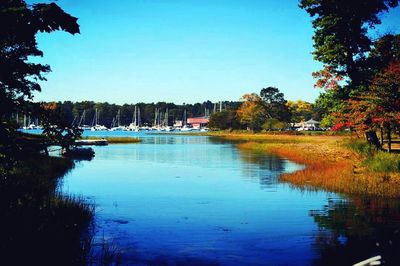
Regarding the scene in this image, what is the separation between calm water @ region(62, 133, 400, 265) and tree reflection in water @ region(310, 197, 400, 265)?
0.11 ft

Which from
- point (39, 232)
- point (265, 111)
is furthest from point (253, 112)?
point (39, 232)

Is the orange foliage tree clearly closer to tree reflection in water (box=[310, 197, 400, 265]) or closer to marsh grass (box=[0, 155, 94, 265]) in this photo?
tree reflection in water (box=[310, 197, 400, 265])

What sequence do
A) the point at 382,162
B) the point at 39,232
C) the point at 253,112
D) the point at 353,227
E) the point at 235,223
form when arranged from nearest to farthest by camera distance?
the point at 39,232, the point at 353,227, the point at 235,223, the point at 382,162, the point at 253,112

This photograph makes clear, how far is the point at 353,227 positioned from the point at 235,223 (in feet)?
17.8

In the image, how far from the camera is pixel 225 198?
1080 inches

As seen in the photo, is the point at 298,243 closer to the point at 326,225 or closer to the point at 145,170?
the point at 326,225

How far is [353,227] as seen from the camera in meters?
18.1

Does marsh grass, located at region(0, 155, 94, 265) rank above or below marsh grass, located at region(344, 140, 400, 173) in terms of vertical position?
below

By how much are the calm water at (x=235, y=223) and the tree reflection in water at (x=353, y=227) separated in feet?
0.11

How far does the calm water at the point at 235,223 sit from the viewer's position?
1421 cm

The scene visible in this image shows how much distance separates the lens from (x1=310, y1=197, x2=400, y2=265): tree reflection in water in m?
14.1

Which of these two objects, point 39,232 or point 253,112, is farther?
point 253,112

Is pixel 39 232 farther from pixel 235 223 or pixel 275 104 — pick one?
pixel 275 104

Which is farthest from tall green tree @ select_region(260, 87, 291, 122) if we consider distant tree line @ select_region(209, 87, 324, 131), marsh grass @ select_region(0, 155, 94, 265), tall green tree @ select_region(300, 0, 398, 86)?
marsh grass @ select_region(0, 155, 94, 265)
